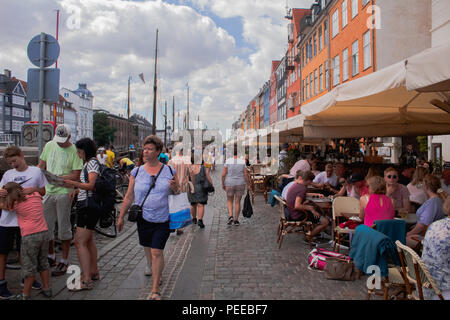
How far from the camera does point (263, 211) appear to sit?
11.2m

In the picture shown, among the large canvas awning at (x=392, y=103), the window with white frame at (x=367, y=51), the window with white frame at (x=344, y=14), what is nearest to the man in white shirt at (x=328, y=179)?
the large canvas awning at (x=392, y=103)

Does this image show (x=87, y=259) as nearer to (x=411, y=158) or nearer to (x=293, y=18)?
Result: (x=411, y=158)

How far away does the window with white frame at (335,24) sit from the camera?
2950 centimetres

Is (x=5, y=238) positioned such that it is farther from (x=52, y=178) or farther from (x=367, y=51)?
(x=367, y=51)

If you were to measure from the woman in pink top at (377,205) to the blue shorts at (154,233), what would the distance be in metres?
2.69

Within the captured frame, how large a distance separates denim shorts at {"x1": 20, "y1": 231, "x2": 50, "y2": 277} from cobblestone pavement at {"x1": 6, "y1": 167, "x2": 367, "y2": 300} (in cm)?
46

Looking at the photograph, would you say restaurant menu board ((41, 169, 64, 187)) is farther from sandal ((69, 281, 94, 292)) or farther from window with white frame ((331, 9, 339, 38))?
window with white frame ((331, 9, 339, 38))

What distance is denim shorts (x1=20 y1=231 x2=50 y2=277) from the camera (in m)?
4.09

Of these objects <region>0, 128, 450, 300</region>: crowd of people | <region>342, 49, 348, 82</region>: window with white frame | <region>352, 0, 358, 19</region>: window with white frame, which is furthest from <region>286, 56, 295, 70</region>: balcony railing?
<region>0, 128, 450, 300</region>: crowd of people

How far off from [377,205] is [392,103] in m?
3.51

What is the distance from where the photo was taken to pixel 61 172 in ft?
16.7

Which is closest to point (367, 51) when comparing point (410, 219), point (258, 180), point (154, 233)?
point (258, 180)
